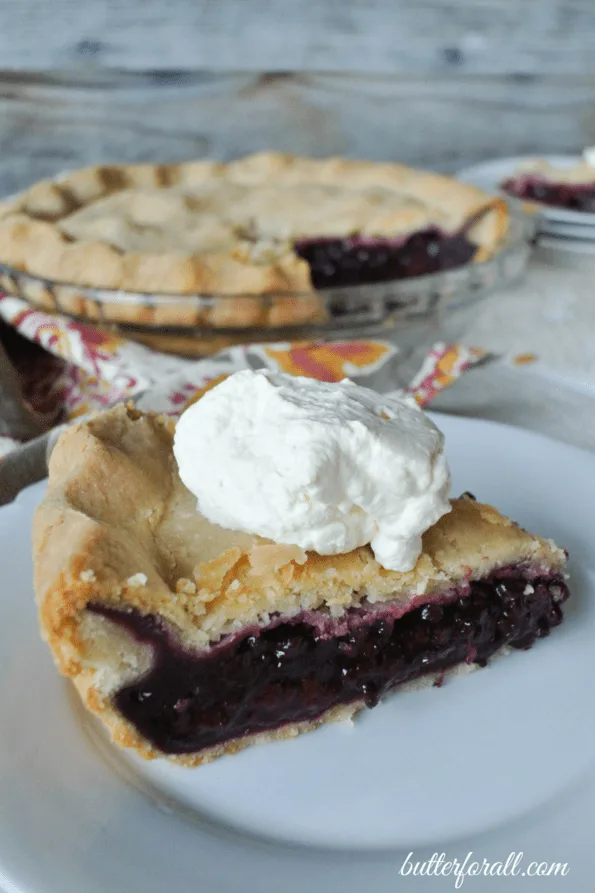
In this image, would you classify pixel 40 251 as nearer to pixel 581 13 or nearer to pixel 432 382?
pixel 432 382

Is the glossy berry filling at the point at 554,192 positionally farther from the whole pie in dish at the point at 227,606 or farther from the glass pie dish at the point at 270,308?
the whole pie in dish at the point at 227,606

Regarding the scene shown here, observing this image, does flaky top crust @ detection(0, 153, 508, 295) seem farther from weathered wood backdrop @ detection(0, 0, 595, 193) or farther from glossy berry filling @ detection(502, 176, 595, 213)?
weathered wood backdrop @ detection(0, 0, 595, 193)

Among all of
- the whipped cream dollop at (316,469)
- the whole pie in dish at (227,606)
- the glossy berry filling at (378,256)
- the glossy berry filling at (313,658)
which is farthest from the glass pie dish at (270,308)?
the glossy berry filling at (313,658)

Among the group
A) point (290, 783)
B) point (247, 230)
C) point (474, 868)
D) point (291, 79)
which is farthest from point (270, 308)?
point (291, 79)

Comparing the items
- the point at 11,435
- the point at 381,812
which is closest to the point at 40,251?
the point at 11,435

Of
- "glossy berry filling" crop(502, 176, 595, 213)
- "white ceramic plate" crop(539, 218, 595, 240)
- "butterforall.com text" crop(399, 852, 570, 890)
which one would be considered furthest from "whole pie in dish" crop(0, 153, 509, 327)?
"butterforall.com text" crop(399, 852, 570, 890)

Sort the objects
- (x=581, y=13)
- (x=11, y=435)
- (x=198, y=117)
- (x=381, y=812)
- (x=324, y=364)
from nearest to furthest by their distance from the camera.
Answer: (x=381, y=812) → (x=11, y=435) → (x=324, y=364) → (x=581, y=13) → (x=198, y=117)

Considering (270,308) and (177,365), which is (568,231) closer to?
(270,308)
